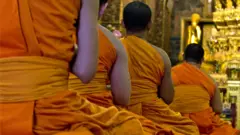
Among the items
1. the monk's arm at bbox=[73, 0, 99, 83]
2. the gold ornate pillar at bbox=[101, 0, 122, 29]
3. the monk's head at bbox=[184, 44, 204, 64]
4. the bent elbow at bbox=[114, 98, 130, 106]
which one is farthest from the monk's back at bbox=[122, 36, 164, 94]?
the gold ornate pillar at bbox=[101, 0, 122, 29]

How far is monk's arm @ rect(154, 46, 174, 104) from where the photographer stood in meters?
2.95

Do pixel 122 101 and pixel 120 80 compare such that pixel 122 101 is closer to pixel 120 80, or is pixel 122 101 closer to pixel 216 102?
pixel 120 80

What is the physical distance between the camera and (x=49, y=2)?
138 cm

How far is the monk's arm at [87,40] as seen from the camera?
1.44m

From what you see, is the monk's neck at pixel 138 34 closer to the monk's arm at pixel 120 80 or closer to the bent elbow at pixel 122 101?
the monk's arm at pixel 120 80

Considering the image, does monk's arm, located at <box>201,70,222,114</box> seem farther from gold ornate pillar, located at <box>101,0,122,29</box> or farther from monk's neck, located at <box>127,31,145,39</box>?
gold ornate pillar, located at <box>101,0,122,29</box>

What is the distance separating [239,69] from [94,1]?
472 centimetres

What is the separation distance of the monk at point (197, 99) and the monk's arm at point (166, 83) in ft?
2.51

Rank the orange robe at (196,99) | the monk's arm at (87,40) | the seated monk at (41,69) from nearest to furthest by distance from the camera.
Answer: the seated monk at (41,69) < the monk's arm at (87,40) < the orange robe at (196,99)

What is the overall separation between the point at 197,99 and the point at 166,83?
939 millimetres

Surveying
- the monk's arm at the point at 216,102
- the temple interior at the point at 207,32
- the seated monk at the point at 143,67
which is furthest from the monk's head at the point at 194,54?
the temple interior at the point at 207,32

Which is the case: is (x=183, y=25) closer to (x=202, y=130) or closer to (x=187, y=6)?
(x=187, y=6)

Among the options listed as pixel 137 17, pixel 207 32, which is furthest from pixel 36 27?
pixel 207 32

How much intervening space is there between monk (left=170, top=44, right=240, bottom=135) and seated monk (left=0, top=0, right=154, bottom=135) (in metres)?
2.47
